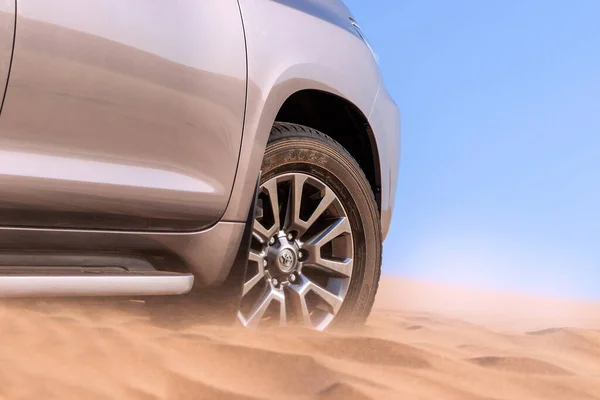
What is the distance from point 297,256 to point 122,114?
37.9 inches

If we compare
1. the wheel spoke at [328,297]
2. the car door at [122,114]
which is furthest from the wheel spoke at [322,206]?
the car door at [122,114]

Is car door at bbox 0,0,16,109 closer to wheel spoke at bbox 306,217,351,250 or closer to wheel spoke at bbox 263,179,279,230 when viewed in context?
wheel spoke at bbox 263,179,279,230

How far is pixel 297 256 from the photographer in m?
2.84

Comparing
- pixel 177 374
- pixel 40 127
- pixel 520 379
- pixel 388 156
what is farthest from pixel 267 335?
pixel 388 156

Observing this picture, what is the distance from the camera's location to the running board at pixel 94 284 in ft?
6.48

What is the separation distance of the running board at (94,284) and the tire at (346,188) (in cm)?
52

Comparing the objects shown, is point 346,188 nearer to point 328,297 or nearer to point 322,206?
point 322,206

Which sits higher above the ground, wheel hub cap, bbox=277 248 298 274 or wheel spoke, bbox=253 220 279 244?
wheel spoke, bbox=253 220 279 244

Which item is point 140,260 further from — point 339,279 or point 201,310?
point 339,279

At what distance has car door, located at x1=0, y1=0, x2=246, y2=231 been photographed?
2012 millimetres

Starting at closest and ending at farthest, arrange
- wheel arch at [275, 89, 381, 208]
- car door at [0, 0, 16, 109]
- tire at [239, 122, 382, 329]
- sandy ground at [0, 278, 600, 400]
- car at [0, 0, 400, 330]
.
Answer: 1. sandy ground at [0, 278, 600, 400]
2. car door at [0, 0, 16, 109]
3. car at [0, 0, 400, 330]
4. tire at [239, 122, 382, 329]
5. wheel arch at [275, 89, 381, 208]

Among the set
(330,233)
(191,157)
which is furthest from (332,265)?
(191,157)

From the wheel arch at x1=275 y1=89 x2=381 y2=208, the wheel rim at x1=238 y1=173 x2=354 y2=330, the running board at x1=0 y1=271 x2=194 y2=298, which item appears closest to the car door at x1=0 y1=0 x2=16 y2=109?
the running board at x1=0 y1=271 x2=194 y2=298

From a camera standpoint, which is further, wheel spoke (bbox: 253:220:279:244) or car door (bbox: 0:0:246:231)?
wheel spoke (bbox: 253:220:279:244)
